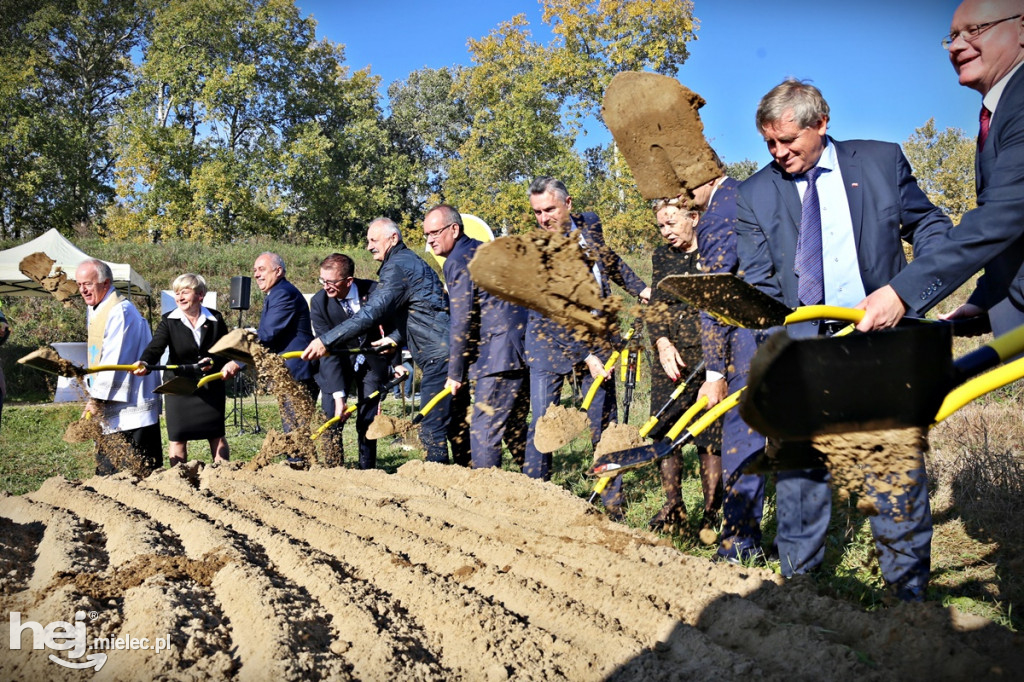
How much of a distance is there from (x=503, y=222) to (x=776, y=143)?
767 inches

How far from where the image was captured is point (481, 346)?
16.9ft

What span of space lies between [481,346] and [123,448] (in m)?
3.09

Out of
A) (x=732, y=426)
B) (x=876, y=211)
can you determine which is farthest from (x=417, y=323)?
(x=876, y=211)

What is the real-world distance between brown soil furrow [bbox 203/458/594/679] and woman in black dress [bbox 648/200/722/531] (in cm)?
191

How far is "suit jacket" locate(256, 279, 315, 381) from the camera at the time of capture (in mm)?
6301

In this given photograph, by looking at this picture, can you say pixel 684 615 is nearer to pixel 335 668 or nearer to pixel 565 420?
pixel 335 668

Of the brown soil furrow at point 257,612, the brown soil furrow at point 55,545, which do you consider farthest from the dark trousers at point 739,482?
the brown soil furrow at point 55,545

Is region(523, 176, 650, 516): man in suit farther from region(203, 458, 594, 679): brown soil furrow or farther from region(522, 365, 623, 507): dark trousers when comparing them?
region(203, 458, 594, 679): brown soil furrow

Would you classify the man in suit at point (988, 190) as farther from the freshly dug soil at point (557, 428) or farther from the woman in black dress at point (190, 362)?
the woman in black dress at point (190, 362)

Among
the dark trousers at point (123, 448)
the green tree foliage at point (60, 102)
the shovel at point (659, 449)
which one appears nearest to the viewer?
the shovel at point (659, 449)

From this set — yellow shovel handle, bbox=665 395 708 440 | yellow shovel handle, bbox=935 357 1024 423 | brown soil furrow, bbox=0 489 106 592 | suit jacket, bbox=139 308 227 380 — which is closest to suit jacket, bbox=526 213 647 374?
yellow shovel handle, bbox=665 395 708 440

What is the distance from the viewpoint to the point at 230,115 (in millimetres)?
27297

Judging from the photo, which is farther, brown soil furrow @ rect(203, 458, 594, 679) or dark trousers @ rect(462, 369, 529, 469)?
dark trousers @ rect(462, 369, 529, 469)

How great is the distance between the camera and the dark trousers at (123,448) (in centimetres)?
587
